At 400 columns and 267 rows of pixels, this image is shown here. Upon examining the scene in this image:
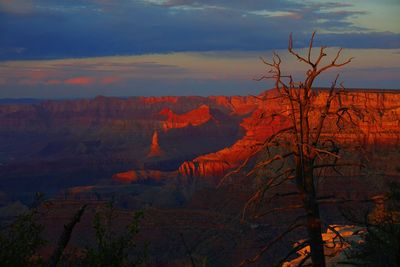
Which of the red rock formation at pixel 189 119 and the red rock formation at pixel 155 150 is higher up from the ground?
the red rock formation at pixel 189 119

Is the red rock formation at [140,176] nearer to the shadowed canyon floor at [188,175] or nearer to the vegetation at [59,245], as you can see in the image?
the shadowed canyon floor at [188,175]

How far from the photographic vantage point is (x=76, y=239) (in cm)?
4925

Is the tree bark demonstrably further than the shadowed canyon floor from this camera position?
No

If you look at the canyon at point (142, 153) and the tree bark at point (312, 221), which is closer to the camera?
the tree bark at point (312, 221)

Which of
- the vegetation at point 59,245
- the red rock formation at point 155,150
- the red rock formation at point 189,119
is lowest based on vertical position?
the red rock formation at point 155,150

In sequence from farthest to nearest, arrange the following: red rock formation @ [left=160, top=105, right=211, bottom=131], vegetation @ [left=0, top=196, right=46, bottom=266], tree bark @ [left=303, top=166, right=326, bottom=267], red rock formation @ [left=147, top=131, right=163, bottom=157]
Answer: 1. red rock formation @ [left=160, top=105, right=211, bottom=131]
2. red rock formation @ [left=147, top=131, right=163, bottom=157]
3. vegetation @ [left=0, top=196, right=46, bottom=266]
4. tree bark @ [left=303, top=166, right=326, bottom=267]

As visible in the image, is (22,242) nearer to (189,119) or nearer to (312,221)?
(312,221)

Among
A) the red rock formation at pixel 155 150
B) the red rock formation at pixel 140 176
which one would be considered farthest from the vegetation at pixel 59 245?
the red rock formation at pixel 155 150

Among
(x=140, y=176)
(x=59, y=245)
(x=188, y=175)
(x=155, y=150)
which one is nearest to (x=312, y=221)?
(x=59, y=245)

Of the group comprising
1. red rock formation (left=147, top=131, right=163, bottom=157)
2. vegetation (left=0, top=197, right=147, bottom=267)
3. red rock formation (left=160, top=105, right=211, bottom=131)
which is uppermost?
vegetation (left=0, top=197, right=147, bottom=267)

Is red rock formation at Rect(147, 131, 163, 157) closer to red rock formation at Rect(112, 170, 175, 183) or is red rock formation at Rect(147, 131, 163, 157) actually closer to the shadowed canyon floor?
the shadowed canyon floor

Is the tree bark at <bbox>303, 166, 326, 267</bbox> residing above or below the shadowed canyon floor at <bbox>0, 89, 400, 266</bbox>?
above

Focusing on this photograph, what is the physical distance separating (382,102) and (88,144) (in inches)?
4709

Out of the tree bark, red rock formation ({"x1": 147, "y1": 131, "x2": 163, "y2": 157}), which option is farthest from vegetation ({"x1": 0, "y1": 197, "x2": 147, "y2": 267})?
red rock formation ({"x1": 147, "y1": 131, "x2": 163, "y2": 157})
